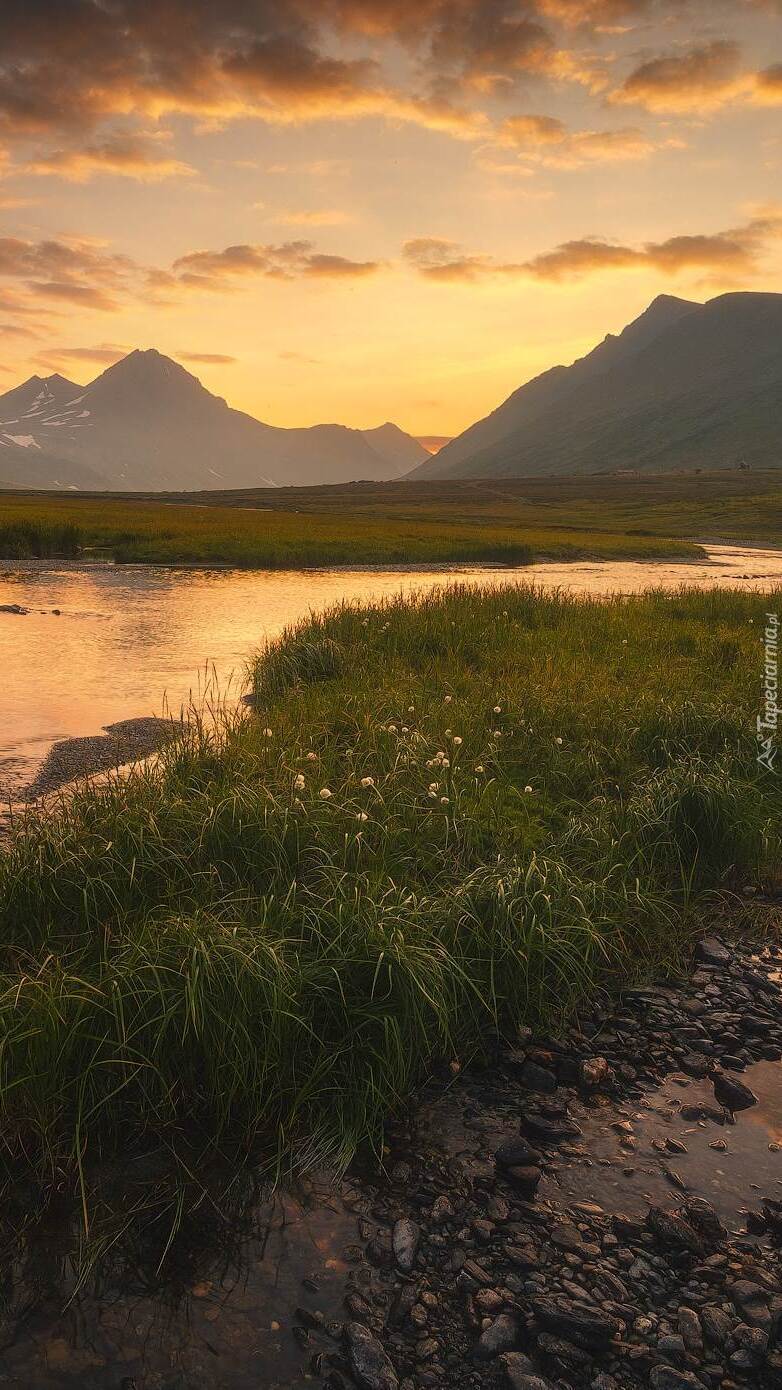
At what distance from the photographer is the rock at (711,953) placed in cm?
860

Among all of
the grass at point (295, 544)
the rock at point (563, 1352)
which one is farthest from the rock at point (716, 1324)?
the grass at point (295, 544)

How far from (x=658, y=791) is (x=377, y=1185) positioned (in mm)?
6794

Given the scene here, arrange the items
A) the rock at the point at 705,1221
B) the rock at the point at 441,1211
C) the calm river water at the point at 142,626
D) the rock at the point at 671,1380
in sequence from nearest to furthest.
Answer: the rock at the point at 671,1380
the rock at the point at 705,1221
the rock at the point at 441,1211
the calm river water at the point at 142,626

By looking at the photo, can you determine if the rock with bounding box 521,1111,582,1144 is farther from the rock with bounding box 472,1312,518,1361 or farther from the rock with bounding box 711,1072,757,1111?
the rock with bounding box 472,1312,518,1361

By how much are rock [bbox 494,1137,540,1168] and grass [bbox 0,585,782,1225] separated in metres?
0.82

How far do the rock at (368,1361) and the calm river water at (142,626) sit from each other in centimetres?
985

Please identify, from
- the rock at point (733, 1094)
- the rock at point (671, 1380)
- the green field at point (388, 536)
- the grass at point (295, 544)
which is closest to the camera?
the rock at point (671, 1380)

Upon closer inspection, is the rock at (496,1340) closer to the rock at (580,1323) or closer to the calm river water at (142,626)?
the rock at (580,1323)

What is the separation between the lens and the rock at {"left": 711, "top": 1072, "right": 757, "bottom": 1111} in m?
6.45

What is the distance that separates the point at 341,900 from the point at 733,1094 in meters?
3.31

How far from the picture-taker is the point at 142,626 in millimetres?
28719

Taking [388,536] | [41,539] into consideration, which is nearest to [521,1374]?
[41,539]

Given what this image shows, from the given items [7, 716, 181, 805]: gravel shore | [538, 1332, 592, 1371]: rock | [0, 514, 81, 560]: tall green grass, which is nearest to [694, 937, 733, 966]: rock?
[538, 1332, 592, 1371]: rock

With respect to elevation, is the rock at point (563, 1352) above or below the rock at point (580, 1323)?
below
